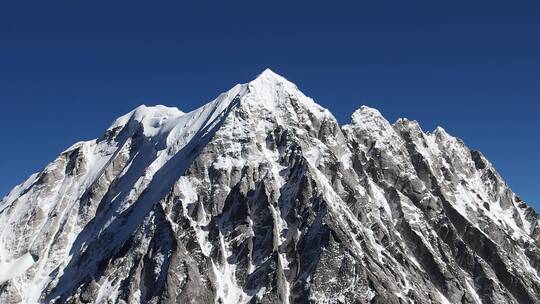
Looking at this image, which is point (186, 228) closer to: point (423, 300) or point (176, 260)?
point (176, 260)

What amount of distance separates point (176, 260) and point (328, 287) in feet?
131

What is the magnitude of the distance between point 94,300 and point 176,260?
24.6 metres

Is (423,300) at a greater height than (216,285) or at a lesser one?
greater

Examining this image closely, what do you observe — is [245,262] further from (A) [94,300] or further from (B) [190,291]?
(A) [94,300]

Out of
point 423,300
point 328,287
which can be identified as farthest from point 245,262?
point 423,300

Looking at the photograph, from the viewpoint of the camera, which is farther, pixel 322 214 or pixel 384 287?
pixel 322 214

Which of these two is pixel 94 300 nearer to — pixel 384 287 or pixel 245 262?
pixel 245 262

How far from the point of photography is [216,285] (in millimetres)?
188125

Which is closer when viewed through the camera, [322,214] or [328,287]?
[328,287]

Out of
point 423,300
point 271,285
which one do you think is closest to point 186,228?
point 271,285

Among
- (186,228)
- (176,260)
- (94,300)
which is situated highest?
(186,228)

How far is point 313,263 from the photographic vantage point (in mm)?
187875

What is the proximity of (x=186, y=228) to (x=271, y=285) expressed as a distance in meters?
30.6

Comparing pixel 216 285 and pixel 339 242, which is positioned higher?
pixel 339 242
